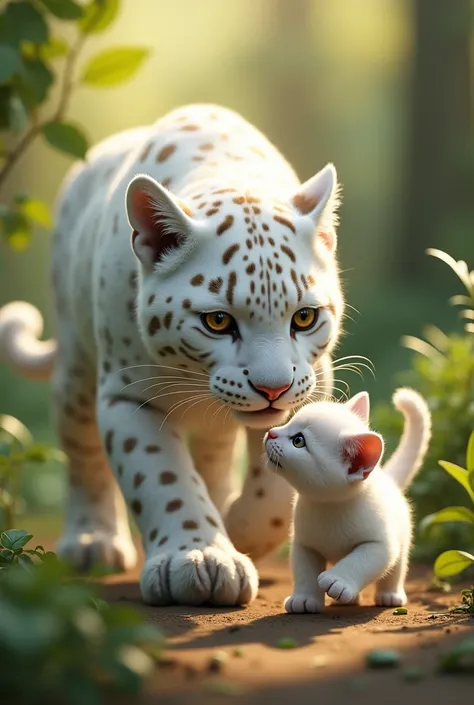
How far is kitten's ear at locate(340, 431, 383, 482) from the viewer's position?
3.25m

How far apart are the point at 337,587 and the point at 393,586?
435 mm

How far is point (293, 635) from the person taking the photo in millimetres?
2975

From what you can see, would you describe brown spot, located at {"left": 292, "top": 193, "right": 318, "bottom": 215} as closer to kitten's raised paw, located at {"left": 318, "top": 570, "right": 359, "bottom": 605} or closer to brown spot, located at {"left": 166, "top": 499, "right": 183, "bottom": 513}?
brown spot, located at {"left": 166, "top": 499, "right": 183, "bottom": 513}

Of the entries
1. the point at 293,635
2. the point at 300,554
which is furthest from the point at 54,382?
the point at 293,635

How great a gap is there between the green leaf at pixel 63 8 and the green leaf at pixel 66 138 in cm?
40

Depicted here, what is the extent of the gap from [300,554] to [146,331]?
84cm

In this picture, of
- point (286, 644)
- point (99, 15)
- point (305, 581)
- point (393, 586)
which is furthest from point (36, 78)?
point (286, 644)

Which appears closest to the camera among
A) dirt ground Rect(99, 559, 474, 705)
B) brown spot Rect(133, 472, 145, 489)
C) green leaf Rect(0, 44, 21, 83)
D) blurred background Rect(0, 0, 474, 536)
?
dirt ground Rect(99, 559, 474, 705)

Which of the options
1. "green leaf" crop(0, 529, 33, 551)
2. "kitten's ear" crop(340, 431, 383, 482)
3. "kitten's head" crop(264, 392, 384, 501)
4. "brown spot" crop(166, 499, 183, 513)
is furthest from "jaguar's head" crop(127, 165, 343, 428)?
"green leaf" crop(0, 529, 33, 551)

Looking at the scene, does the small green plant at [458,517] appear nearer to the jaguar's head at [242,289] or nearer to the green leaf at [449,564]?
the green leaf at [449,564]

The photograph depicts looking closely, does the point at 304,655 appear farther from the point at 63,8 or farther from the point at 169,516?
the point at 63,8

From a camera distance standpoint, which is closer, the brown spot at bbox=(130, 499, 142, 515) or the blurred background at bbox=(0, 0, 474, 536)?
the brown spot at bbox=(130, 499, 142, 515)

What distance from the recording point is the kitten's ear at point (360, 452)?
325 centimetres

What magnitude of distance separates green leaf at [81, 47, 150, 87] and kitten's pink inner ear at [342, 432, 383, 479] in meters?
2.02
